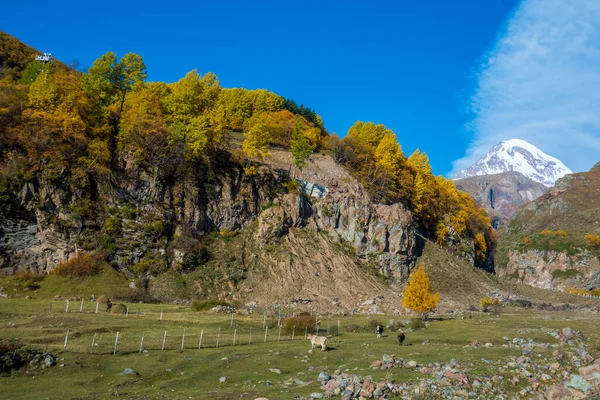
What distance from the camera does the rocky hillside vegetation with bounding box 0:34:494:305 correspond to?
69.0 m

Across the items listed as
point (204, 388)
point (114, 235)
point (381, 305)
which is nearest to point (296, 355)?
point (204, 388)

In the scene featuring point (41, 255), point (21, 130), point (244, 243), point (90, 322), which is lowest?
point (90, 322)

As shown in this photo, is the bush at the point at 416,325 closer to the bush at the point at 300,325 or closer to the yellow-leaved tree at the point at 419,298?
the yellow-leaved tree at the point at 419,298

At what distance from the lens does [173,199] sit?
7994 cm

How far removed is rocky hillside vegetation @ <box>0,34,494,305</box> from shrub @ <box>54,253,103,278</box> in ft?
0.49

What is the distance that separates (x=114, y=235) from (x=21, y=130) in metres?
21.6

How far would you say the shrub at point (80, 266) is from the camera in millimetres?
64438

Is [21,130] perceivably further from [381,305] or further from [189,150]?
[381,305]

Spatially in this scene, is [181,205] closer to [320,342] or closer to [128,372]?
[320,342]

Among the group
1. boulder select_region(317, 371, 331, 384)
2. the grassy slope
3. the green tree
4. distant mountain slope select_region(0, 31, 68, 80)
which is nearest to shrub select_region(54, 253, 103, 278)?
the grassy slope

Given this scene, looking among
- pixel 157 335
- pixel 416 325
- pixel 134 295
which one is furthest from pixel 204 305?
pixel 416 325

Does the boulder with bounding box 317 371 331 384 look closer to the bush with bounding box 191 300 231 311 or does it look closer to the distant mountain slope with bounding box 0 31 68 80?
the bush with bounding box 191 300 231 311

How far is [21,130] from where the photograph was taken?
235ft

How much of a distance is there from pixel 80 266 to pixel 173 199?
19.7 m
